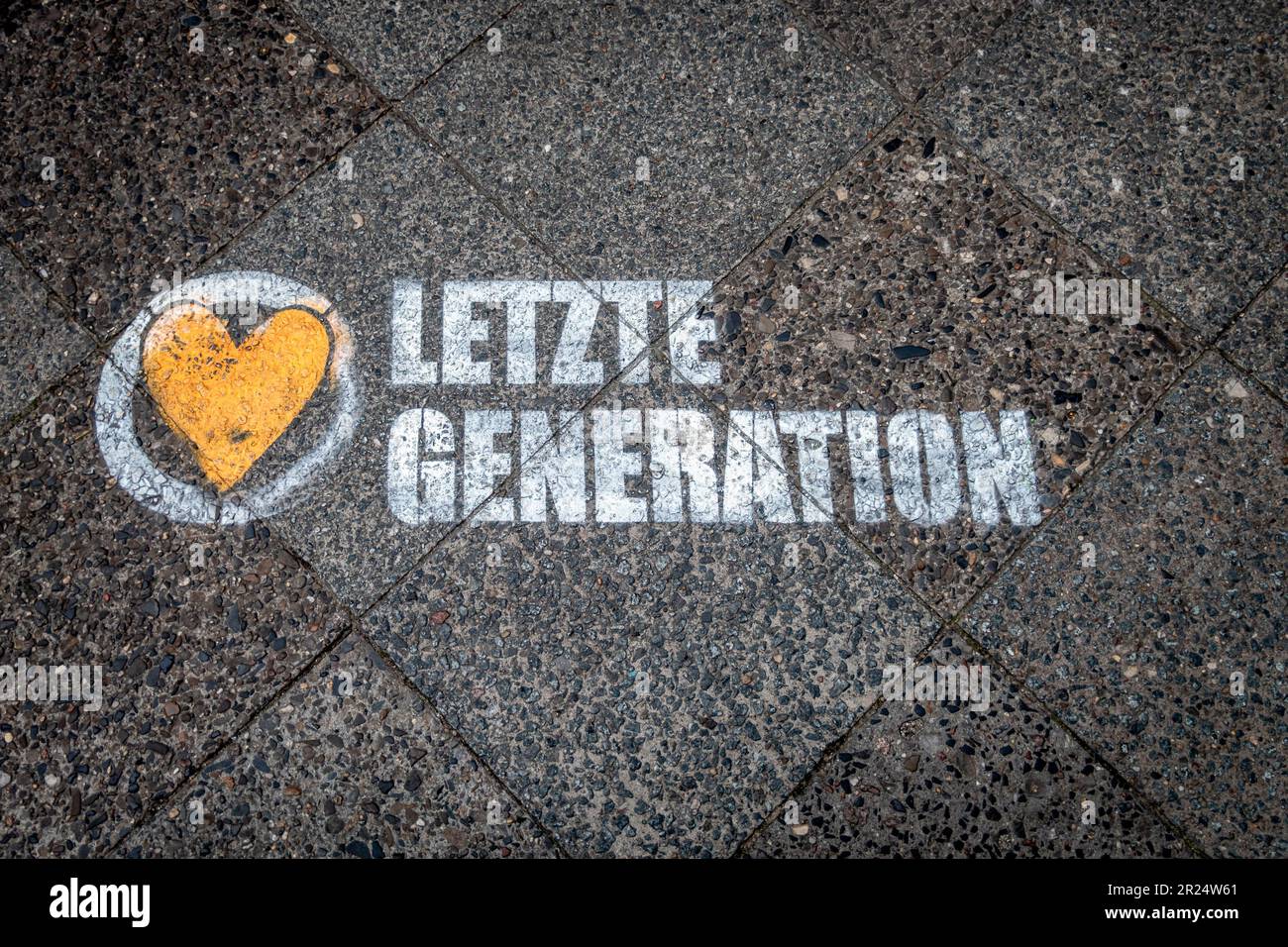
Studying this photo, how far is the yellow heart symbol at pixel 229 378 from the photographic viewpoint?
3592mm

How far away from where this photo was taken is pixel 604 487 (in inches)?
140

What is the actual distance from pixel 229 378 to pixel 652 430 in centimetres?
174

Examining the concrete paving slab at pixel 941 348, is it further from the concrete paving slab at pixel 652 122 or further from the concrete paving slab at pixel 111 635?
the concrete paving slab at pixel 111 635

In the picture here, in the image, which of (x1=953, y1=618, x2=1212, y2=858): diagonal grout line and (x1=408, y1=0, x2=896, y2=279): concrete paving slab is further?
(x1=408, y1=0, x2=896, y2=279): concrete paving slab

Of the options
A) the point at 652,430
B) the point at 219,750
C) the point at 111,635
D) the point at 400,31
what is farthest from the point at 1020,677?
the point at 400,31

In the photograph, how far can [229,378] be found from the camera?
3.67 meters

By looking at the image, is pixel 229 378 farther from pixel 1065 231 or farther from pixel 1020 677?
pixel 1065 231

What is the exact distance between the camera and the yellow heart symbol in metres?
3.59

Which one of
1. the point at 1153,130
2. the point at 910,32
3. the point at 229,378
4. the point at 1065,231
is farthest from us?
the point at 910,32

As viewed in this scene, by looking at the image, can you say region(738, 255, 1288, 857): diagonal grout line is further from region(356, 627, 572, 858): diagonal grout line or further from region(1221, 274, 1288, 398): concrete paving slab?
region(356, 627, 572, 858): diagonal grout line

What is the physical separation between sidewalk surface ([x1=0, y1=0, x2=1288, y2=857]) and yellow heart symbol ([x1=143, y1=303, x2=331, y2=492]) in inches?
0.9

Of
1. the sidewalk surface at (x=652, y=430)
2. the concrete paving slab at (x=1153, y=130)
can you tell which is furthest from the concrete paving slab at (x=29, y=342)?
the concrete paving slab at (x=1153, y=130)

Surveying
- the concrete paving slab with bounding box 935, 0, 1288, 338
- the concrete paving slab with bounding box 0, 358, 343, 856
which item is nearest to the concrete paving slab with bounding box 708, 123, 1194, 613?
the concrete paving slab with bounding box 935, 0, 1288, 338
